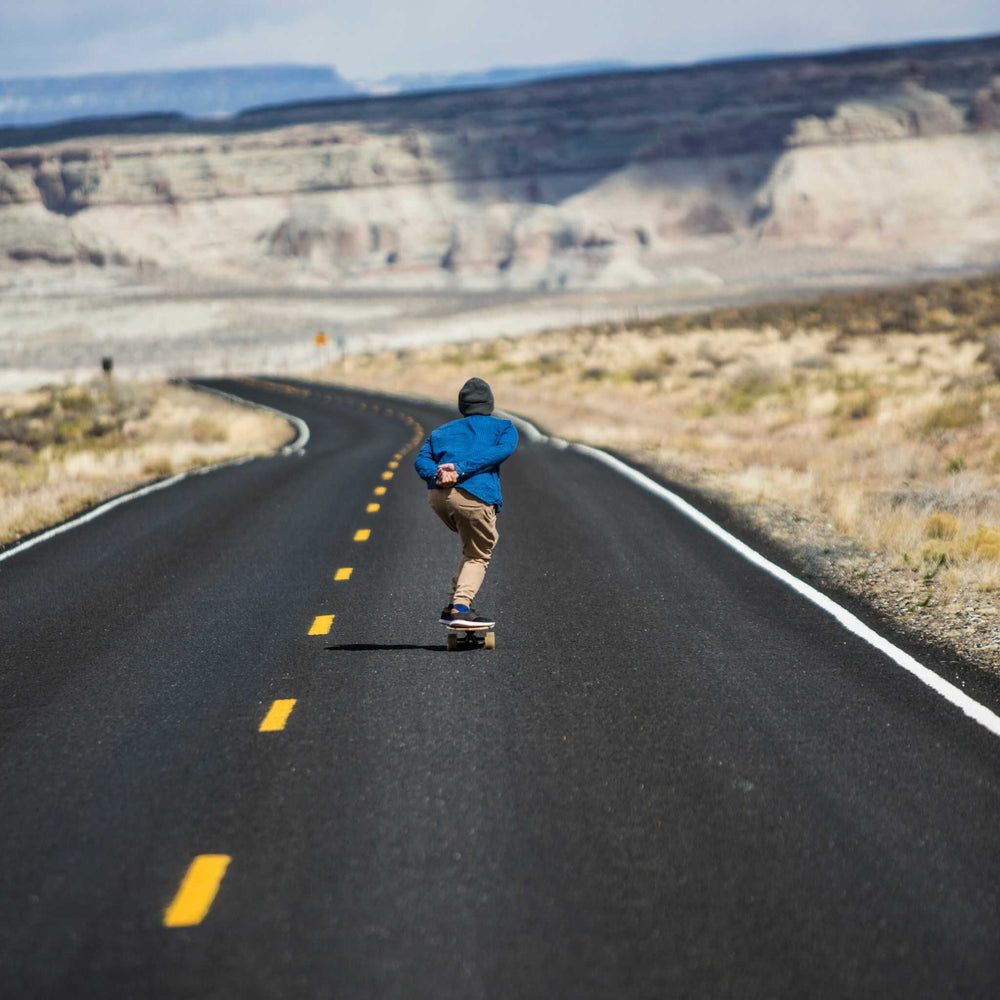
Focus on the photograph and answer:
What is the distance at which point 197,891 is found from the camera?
16.5 feet

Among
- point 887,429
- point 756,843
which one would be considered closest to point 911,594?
point 756,843

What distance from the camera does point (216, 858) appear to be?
5340 millimetres

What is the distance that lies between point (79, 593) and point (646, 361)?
130ft

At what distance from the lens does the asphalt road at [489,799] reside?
4.46 meters

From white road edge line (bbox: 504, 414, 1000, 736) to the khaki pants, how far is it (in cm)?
262

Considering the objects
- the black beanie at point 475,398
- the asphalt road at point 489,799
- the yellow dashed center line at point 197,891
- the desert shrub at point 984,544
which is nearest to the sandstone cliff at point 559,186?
the desert shrub at point 984,544

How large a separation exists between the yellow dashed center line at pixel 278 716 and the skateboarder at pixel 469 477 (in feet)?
4.23

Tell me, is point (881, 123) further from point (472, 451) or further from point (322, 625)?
point (472, 451)

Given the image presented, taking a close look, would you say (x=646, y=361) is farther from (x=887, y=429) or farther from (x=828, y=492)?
(x=828, y=492)

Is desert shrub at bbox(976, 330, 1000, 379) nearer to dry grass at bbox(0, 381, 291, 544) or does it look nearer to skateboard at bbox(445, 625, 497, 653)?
dry grass at bbox(0, 381, 291, 544)

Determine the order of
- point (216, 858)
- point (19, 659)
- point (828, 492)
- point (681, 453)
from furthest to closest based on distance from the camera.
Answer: point (681, 453)
point (828, 492)
point (19, 659)
point (216, 858)

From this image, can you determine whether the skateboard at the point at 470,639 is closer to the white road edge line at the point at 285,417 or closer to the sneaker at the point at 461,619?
the sneaker at the point at 461,619

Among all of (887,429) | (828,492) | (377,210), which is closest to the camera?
(828,492)

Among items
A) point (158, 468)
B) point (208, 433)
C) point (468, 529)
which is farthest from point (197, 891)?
point (208, 433)
